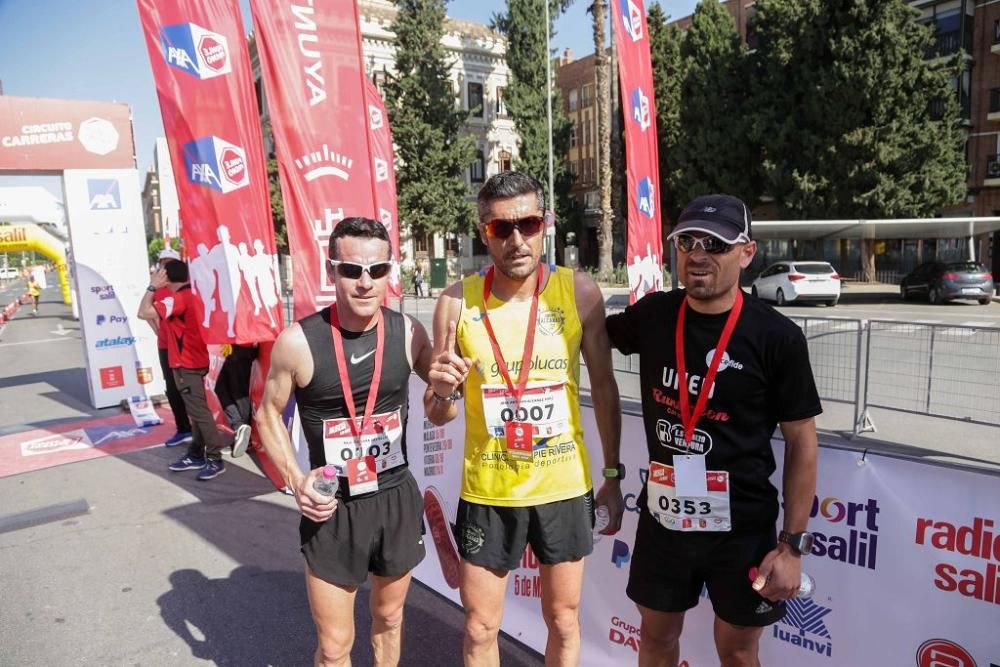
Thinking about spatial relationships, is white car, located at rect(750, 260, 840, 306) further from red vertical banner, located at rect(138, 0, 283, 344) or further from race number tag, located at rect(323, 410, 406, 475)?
race number tag, located at rect(323, 410, 406, 475)

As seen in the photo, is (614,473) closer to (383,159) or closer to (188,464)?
(188,464)

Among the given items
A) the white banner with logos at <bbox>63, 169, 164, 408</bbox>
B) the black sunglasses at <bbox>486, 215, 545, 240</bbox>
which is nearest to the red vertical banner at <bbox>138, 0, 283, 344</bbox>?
the black sunglasses at <bbox>486, 215, 545, 240</bbox>

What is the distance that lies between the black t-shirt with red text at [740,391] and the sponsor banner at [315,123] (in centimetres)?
327

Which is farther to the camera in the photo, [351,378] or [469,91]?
[469,91]

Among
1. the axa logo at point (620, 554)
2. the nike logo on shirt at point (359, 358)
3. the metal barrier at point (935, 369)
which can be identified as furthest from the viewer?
the metal barrier at point (935, 369)

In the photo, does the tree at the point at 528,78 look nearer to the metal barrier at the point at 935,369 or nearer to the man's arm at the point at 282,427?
the metal barrier at the point at 935,369

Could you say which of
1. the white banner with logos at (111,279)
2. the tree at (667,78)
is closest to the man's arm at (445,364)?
the white banner with logos at (111,279)

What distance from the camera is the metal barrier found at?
236 inches

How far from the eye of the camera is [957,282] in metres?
21.0

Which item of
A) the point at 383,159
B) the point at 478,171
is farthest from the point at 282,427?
the point at 478,171

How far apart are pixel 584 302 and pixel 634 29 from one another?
6098mm

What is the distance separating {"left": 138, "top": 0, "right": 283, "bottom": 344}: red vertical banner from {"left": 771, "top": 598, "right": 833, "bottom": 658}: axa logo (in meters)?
4.42

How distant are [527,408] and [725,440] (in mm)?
712

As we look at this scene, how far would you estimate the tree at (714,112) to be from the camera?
31.1 m
